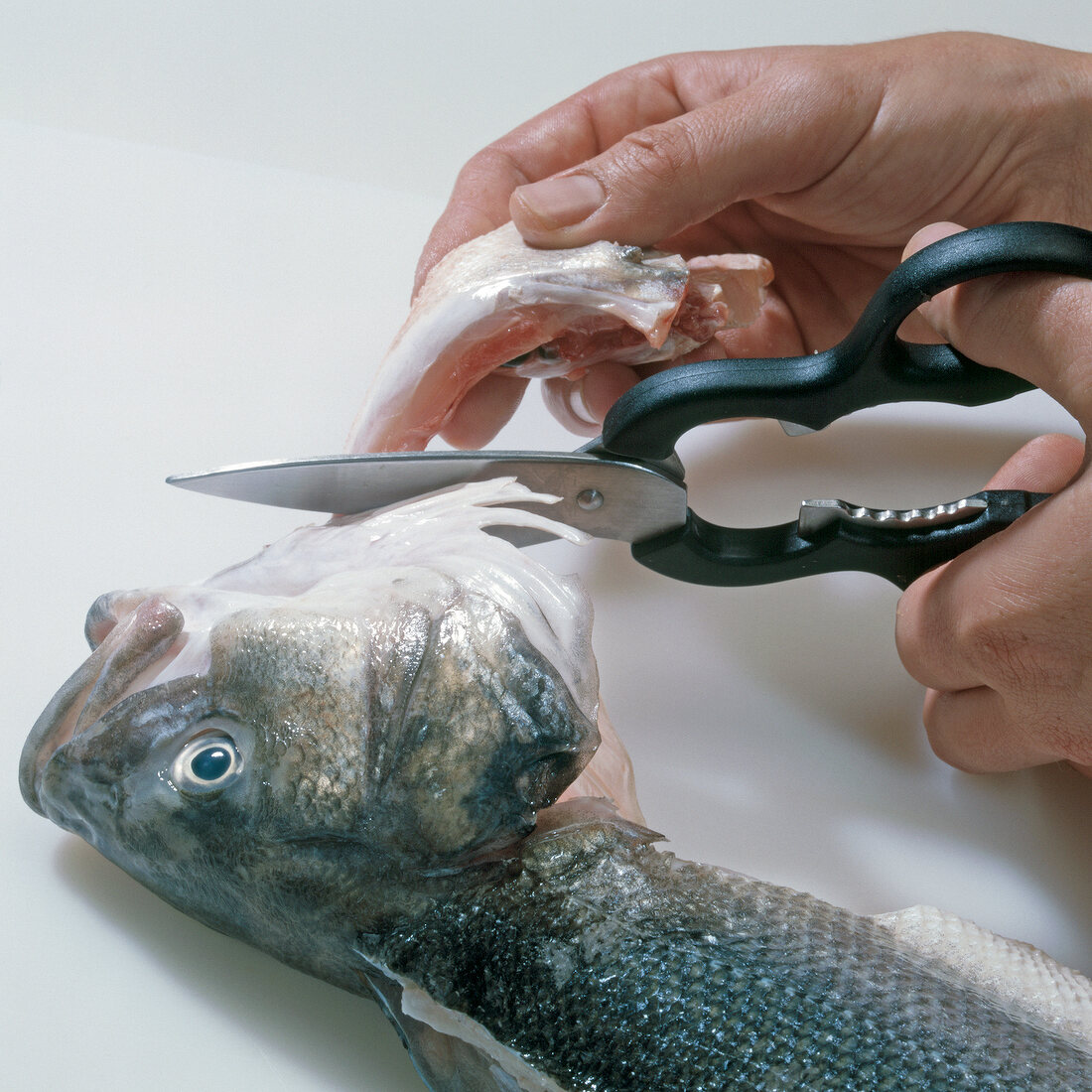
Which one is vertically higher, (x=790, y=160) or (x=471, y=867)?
(x=790, y=160)

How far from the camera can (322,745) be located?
1.13 metres

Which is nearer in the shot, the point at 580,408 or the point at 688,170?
the point at 688,170

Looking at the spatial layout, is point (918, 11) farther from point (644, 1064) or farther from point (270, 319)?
point (644, 1064)

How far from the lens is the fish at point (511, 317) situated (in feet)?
5.40

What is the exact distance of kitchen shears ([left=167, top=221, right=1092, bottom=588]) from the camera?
1.42m

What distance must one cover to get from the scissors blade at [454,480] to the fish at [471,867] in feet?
0.77

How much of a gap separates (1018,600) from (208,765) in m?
1.03

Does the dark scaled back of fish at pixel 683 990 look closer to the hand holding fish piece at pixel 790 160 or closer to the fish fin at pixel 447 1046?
the fish fin at pixel 447 1046

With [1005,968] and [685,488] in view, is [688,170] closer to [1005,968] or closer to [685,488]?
[685,488]

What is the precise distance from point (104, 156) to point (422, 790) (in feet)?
6.99

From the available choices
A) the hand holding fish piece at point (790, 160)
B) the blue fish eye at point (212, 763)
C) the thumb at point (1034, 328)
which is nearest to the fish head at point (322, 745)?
the blue fish eye at point (212, 763)

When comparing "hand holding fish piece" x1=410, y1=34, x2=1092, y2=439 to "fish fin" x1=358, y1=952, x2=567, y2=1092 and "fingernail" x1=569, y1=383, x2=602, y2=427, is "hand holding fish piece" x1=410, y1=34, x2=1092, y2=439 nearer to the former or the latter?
"fingernail" x1=569, y1=383, x2=602, y2=427

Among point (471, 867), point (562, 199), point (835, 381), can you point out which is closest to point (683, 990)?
point (471, 867)

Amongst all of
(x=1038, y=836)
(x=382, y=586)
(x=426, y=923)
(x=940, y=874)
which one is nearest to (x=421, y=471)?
(x=382, y=586)
